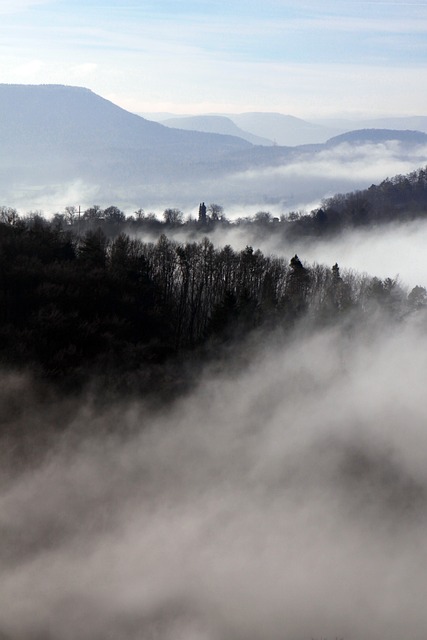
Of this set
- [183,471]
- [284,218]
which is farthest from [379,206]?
[183,471]

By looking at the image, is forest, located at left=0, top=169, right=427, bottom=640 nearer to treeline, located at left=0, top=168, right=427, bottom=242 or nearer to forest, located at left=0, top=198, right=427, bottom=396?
forest, located at left=0, top=198, right=427, bottom=396

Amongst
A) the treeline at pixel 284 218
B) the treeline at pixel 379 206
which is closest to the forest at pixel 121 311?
the treeline at pixel 284 218

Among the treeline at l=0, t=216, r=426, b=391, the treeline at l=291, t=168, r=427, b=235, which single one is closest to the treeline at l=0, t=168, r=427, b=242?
the treeline at l=291, t=168, r=427, b=235

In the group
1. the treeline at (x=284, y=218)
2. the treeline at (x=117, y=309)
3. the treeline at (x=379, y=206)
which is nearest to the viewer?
the treeline at (x=117, y=309)

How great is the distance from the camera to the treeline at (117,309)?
35781mm

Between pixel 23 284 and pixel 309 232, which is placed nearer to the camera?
pixel 23 284

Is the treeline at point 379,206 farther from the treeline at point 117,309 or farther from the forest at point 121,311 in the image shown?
the treeline at point 117,309

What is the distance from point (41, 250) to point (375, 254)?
10814 cm

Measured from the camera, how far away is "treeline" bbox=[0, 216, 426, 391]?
3578cm

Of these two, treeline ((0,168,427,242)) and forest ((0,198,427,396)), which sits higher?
treeline ((0,168,427,242))

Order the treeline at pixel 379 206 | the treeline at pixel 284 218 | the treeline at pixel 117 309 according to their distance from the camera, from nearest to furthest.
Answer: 1. the treeline at pixel 117 309
2. the treeline at pixel 284 218
3. the treeline at pixel 379 206

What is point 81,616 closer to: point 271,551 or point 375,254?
point 271,551

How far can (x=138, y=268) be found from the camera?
157 ft

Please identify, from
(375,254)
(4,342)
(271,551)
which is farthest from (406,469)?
(375,254)
